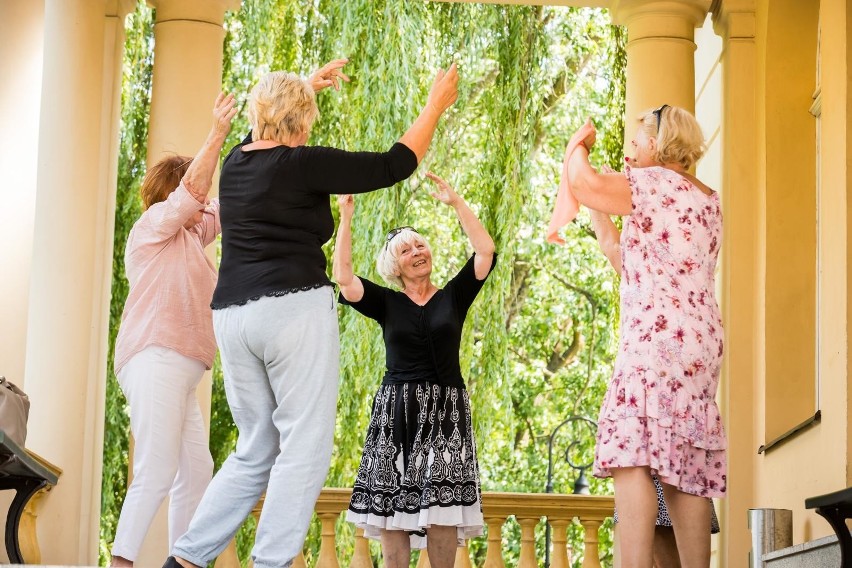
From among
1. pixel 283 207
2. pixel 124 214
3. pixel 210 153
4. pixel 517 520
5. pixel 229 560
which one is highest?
pixel 124 214

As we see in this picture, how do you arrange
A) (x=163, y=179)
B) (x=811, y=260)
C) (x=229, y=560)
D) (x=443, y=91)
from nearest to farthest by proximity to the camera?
(x=443, y=91) → (x=163, y=179) → (x=229, y=560) → (x=811, y=260)

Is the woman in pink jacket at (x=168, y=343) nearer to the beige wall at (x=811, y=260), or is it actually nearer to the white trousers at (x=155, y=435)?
the white trousers at (x=155, y=435)

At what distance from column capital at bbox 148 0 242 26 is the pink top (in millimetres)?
3084

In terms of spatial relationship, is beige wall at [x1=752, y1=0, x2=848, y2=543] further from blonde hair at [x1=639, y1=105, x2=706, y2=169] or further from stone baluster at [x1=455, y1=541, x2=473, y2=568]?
stone baluster at [x1=455, y1=541, x2=473, y2=568]

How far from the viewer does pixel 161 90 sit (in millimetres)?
8289

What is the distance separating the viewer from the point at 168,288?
5477mm

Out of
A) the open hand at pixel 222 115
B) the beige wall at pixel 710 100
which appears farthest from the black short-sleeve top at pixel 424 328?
the beige wall at pixel 710 100

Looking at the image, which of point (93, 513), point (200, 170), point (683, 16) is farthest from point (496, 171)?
point (200, 170)

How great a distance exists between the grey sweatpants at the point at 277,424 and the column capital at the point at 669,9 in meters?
4.26

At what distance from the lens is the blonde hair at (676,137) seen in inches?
194

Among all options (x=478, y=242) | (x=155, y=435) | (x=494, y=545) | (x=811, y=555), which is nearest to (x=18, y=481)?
(x=155, y=435)

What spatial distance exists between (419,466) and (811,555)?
162 centimetres

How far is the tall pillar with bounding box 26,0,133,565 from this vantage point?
304 inches

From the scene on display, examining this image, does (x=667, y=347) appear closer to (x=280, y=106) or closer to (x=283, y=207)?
(x=283, y=207)
